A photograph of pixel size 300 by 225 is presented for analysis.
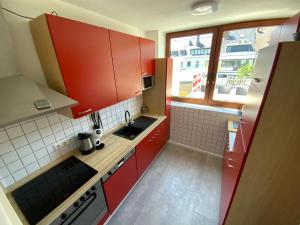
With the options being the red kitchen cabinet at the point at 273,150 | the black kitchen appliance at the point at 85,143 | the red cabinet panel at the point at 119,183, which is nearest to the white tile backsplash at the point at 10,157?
the black kitchen appliance at the point at 85,143

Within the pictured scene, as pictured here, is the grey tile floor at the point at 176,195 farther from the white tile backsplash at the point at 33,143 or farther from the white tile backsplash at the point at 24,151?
the white tile backsplash at the point at 24,151

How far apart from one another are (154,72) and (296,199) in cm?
210

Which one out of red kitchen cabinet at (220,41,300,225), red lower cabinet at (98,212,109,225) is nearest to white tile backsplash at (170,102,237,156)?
red kitchen cabinet at (220,41,300,225)

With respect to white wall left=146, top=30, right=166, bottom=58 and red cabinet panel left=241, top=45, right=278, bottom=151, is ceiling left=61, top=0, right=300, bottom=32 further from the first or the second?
red cabinet panel left=241, top=45, right=278, bottom=151

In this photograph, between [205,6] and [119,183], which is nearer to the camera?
[205,6]

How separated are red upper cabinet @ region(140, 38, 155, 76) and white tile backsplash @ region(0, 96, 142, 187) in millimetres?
1097

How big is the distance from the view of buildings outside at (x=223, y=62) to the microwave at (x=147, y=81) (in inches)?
29.4

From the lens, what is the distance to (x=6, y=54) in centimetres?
93

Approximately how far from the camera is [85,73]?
1198 millimetres

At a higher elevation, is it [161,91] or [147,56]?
[147,56]

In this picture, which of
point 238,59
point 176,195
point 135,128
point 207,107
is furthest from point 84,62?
point 238,59

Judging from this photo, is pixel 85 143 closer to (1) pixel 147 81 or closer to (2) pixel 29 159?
(2) pixel 29 159

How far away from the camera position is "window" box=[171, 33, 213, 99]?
2359mm

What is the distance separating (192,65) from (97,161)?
2306mm
